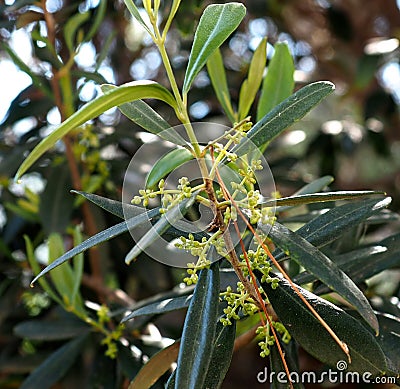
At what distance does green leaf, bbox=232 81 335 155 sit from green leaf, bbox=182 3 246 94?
0.08 metres

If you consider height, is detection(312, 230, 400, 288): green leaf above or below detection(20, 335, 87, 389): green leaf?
above

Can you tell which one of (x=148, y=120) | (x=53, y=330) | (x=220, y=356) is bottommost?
(x=220, y=356)

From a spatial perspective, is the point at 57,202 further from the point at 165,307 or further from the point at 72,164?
the point at 165,307

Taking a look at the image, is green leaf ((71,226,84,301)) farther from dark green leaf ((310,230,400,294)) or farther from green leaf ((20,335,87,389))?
dark green leaf ((310,230,400,294))

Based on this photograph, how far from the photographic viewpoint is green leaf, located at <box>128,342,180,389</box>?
0.73m

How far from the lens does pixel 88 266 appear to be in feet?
4.34

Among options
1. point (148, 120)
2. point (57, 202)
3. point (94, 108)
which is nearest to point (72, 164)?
point (57, 202)

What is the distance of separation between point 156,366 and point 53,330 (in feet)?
1.00

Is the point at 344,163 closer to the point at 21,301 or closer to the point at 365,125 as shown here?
the point at 365,125

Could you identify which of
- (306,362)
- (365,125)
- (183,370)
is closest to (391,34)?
(365,125)

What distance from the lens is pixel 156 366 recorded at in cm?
73

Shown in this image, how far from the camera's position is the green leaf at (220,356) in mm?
601

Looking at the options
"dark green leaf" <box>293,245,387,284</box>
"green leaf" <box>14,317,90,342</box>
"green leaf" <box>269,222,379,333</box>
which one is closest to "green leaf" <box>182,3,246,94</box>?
"green leaf" <box>269,222,379,333</box>

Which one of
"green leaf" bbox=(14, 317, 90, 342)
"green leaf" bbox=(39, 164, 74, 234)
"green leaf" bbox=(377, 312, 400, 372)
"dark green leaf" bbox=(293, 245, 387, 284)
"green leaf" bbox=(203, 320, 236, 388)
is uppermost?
"green leaf" bbox=(39, 164, 74, 234)
